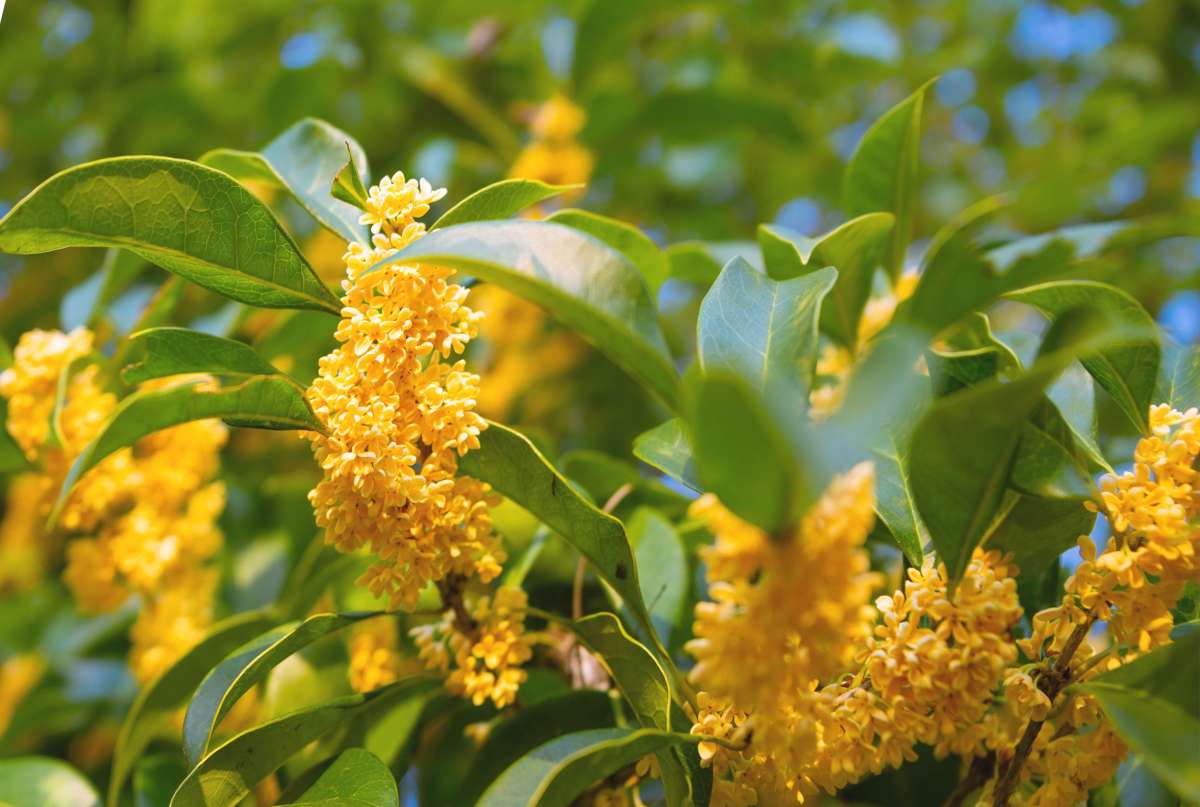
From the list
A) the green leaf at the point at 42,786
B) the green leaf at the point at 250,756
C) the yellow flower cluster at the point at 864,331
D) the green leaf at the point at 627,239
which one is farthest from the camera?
the yellow flower cluster at the point at 864,331

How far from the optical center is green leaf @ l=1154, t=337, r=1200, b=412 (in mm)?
1186

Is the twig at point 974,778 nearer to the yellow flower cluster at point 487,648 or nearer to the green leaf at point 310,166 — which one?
the yellow flower cluster at point 487,648

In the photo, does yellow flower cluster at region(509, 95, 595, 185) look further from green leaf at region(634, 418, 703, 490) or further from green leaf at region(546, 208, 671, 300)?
green leaf at region(634, 418, 703, 490)

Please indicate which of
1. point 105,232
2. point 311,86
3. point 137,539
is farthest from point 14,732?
point 311,86

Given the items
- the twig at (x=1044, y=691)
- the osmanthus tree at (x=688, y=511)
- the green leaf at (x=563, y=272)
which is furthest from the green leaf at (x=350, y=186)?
the twig at (x=1044, y=691)

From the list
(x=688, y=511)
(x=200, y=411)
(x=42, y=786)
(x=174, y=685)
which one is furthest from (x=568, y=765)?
(x=42, y=786)

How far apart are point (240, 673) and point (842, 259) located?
0.91 metres

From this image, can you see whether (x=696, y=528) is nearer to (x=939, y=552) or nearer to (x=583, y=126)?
(x=939, y=552)

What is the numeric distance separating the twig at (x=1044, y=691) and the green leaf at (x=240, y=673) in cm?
72

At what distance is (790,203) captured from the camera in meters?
3.43

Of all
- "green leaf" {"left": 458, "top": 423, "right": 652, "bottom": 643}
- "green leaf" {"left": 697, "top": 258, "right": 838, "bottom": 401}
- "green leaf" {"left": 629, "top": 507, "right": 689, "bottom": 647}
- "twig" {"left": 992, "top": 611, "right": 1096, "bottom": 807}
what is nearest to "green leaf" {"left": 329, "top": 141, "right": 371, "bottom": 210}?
"green leaf" {"left": 458, "top": 423, "right": 652, "bottom": 643}

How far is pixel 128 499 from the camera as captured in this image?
157cm

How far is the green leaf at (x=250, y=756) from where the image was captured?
3.48ft

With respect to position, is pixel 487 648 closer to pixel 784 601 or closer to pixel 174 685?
pixel 784 601
